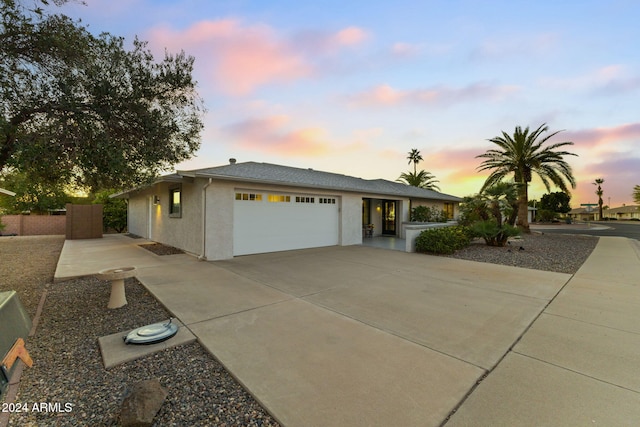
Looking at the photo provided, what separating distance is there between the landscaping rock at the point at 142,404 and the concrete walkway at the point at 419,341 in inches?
27.1

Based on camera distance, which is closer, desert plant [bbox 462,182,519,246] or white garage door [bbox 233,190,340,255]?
white garage door [bbox 233,190,340,255]

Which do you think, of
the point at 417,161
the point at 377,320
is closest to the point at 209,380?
the point at 377,320

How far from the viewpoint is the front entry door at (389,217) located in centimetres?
1628

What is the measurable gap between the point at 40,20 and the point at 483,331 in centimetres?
812

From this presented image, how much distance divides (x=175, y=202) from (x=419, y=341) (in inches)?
408

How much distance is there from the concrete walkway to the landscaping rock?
2.26 feet

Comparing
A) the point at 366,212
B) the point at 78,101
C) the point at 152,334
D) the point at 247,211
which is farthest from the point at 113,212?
the point at 152,334

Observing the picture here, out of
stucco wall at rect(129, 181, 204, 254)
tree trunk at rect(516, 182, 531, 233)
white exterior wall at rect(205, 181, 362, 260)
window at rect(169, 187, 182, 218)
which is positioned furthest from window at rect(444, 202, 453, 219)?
window at rect(169, 187, 182, 218)

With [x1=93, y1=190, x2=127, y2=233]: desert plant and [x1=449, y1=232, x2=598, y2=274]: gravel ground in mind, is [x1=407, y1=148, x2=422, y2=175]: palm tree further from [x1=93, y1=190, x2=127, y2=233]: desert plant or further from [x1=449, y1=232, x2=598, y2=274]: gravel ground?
[x1=93, y1=190, x2=127, y2=233]: desert plant

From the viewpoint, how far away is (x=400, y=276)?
6.74 metres

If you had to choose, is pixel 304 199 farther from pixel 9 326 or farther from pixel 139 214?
pixel 139 214

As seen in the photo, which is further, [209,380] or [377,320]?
Result: [377,320]

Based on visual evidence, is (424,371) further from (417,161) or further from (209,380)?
(417,161)

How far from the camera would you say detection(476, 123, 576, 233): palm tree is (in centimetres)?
1742
